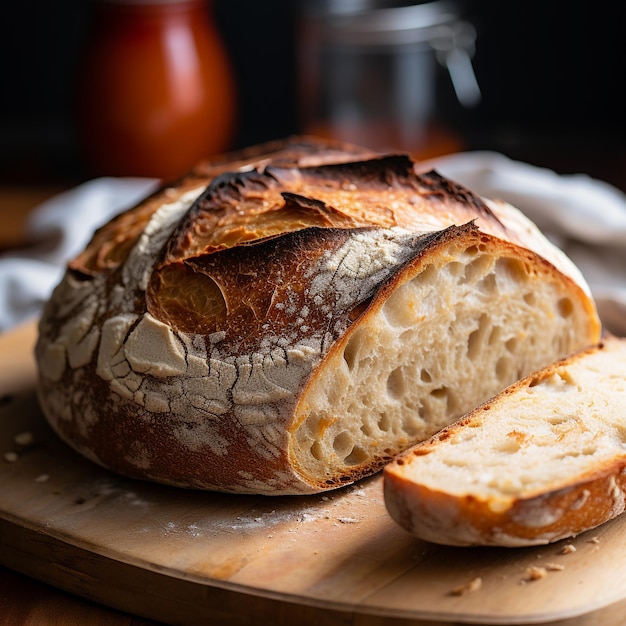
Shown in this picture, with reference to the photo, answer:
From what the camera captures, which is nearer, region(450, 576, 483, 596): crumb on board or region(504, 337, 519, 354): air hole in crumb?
region(450, 576, 483, 596): crumb on board

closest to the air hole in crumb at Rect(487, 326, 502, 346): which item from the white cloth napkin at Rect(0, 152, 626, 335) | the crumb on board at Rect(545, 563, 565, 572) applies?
the crumb on board at Rect(545, 563, 565, 572)

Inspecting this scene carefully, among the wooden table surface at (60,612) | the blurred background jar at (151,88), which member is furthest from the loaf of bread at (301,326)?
the blurred background jar at (151,88)

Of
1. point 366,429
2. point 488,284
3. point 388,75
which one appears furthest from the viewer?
point 388,75

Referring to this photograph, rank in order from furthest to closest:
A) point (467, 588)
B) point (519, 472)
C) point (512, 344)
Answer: point (512, 344), point (519, 472), point (467, 588)

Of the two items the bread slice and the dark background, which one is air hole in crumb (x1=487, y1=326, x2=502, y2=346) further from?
the dark background

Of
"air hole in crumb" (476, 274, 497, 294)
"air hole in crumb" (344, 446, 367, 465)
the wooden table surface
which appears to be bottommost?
the wooden table surface

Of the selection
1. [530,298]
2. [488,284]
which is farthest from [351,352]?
[530,298]

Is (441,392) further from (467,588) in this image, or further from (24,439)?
(24,439)
